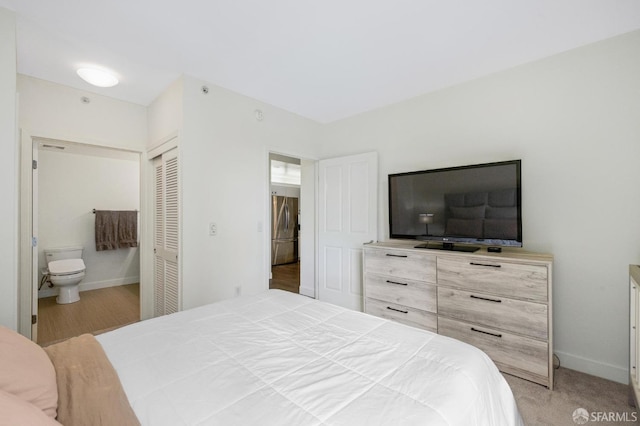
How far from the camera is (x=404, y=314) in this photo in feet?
8.71

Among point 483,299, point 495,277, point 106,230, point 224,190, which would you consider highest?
point 224,190

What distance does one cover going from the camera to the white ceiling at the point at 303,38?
5.79 ft

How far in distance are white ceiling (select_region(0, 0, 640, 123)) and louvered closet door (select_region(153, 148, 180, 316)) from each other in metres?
0.84

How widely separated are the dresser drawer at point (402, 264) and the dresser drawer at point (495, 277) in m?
0.11

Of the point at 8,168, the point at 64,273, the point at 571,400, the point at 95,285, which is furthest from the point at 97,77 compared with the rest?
the point at 571,400

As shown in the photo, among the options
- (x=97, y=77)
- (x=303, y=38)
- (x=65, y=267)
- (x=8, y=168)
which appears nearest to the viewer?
(x=8, y=168)

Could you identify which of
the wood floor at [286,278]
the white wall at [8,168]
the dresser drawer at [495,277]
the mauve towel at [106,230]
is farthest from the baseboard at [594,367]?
the mauve towel at [106,230]

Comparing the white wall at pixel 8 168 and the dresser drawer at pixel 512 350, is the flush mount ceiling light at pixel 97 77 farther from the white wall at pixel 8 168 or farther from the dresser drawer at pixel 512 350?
the dresser drawer at pixel 512 350

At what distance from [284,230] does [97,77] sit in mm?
4765

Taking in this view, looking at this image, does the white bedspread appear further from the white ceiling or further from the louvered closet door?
the white ceiling

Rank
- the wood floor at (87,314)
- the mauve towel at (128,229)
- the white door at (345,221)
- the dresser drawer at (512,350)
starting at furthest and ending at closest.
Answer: the mauve towel at (128,229), the white door at (345,221), the wood floor at (87,314), the dresser drawer at (512,350)

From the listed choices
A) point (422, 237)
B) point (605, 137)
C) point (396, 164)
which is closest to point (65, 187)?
point (396, 164)

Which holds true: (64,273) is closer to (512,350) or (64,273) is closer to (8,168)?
(8,168)

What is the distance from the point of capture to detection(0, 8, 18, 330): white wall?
5.67 ft
